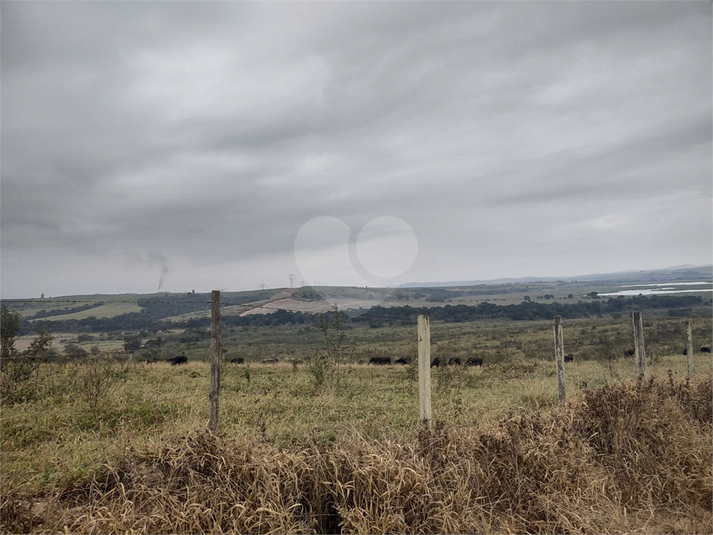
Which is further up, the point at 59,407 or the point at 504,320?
the point at 59,407

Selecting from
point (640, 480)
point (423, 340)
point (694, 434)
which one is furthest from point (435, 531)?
point (694, 434)

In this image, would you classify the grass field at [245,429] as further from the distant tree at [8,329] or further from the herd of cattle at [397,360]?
the herd of cattle at [397,360]

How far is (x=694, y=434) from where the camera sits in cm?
652

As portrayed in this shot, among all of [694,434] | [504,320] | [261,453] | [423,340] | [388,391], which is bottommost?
[504,320]

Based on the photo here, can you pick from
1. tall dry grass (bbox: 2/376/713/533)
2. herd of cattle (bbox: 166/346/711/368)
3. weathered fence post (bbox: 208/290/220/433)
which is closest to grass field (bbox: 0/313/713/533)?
tall dry grass (bbox: 2/376/713/533)

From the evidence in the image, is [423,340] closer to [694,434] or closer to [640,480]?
[640,480]

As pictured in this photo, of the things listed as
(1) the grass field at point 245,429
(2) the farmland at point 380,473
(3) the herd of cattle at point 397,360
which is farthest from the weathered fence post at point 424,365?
(3) the herd of cattle at point 397,360

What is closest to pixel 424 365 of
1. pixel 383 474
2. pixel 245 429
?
pixel 383 474

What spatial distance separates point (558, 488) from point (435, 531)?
71.8 inches

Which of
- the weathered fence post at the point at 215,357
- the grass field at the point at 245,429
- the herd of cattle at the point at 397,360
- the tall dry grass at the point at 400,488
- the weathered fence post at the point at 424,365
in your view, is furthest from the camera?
the herd of cattle at the point at 397,360

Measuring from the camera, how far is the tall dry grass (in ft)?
15.2

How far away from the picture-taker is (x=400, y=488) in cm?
491

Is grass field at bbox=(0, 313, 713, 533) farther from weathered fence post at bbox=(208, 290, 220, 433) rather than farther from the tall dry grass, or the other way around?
weathered fence post at bbox=(208, 290, 220, 433)

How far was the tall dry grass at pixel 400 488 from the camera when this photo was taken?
4629 millimetres
